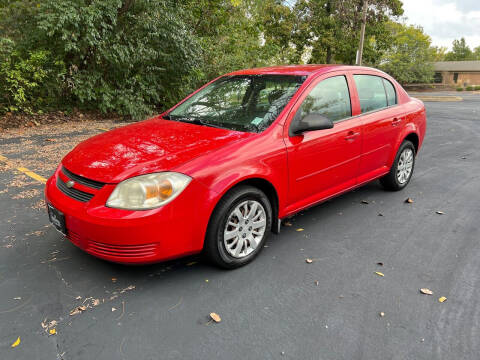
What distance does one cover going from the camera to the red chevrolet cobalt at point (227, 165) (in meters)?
2.70

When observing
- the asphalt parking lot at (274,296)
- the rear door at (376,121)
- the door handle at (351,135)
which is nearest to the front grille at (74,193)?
the asphalt parking lot at (274,296)

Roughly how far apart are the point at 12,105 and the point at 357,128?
9.12 meters

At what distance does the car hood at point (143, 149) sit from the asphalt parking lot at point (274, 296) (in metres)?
0.84

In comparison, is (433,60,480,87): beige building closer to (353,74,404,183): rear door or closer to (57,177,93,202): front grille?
(353,74,404,183): rear door

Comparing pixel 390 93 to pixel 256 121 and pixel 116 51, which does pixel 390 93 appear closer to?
pixel 256 121

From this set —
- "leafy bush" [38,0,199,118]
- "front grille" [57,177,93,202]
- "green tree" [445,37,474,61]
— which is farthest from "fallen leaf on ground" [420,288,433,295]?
"green tree" [445,37,474,61]

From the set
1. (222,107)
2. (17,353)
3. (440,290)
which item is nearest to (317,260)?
(440,290)

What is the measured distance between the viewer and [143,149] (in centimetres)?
311

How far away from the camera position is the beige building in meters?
60.7

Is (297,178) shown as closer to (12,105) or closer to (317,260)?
(317,260)

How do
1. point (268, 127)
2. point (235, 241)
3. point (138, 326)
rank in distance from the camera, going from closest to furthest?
point (138, 326), point (235, 241), point (268, 127)

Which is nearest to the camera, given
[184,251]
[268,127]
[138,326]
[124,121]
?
[138,326]

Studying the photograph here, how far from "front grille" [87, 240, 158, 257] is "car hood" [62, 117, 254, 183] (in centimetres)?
46

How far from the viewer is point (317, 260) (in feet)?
11.0
